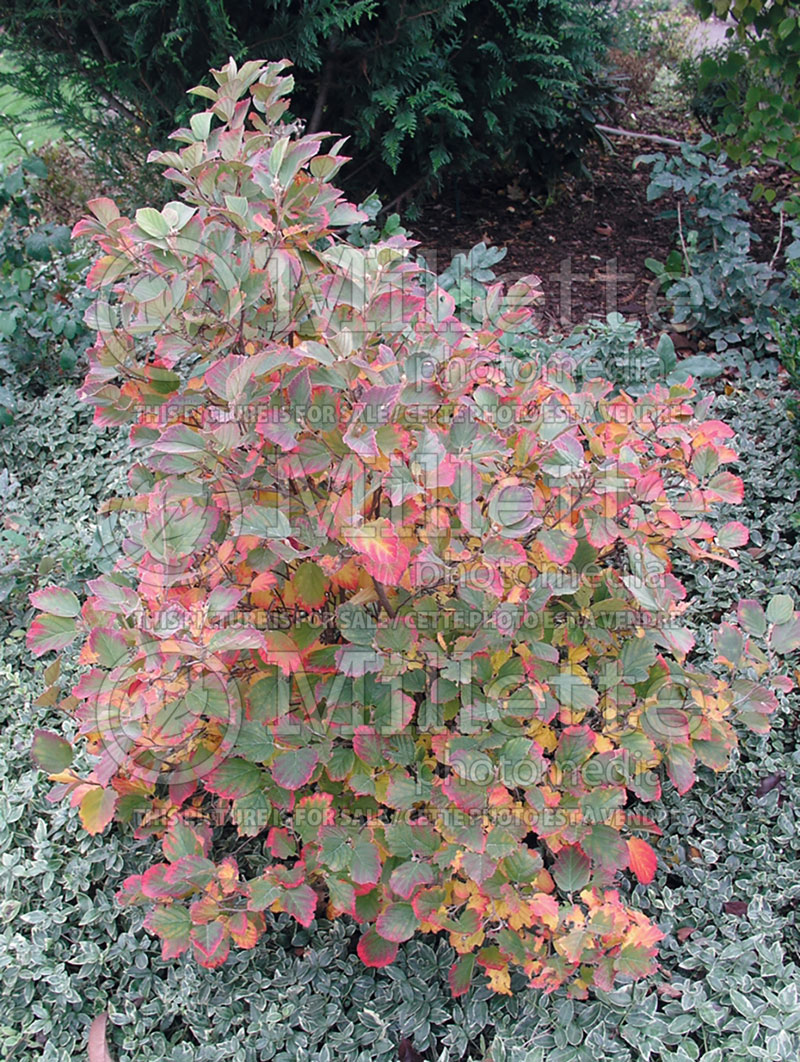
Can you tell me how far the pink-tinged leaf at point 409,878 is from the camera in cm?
143

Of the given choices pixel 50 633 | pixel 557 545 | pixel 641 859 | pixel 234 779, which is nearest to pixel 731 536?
pixel 557 545

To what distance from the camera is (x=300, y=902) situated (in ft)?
4.84

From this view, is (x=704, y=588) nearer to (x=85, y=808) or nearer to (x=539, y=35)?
(x=85, y=808)

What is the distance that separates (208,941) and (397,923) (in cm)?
31

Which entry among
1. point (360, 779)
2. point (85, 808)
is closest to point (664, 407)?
point (360, 779)

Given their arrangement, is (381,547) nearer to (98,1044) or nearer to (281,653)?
(281,653)

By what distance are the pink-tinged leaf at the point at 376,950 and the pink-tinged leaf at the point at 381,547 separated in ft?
2.43

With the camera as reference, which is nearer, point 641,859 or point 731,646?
point 641,859

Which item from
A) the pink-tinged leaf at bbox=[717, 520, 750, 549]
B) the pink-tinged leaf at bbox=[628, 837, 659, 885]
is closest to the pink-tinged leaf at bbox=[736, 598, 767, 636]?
the pink-tinged leaf at bbox=[717, 520, 750, 549]

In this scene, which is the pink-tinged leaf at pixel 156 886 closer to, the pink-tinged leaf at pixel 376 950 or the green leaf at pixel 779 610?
the pink-tinged leaf at pixel 376 950

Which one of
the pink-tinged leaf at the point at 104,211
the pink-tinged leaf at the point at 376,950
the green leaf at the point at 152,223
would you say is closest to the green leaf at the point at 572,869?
the pink-tinged leaf at the point at 376,950

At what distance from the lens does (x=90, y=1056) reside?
1.65 meters

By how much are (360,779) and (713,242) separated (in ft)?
8.97

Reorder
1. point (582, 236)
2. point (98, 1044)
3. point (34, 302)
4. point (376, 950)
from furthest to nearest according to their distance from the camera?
point (582, 236) → point (34, 302) → point (98, 1044) → point (376, 950)
